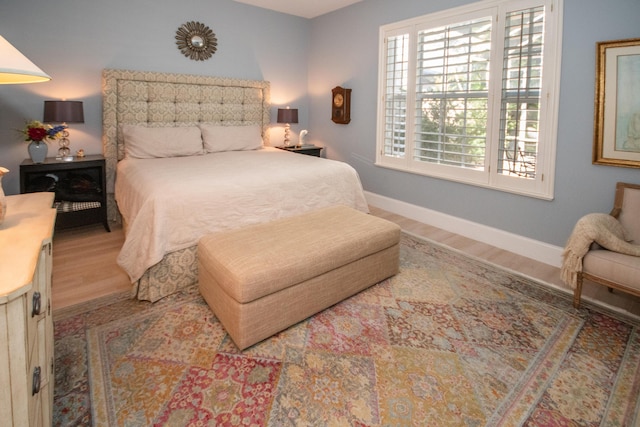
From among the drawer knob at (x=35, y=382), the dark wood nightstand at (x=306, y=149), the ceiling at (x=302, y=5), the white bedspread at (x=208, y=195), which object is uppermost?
the ceiling at (x=302, y=5)

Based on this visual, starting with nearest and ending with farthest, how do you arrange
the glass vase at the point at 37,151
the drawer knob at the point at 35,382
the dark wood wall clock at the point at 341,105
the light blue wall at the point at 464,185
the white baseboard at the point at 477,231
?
1. the drawer knob at the point at 35,382
2. the light blue wall at the point at 464,185
3. the white baseboard at the point at 477,231
4. the glass vase at the point at 37,151
5. the dark wood wall clock at the point at 341,105

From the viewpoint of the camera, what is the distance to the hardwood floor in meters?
2.51

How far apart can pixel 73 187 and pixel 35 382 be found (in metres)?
3.25

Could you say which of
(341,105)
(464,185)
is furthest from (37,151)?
(464,185)

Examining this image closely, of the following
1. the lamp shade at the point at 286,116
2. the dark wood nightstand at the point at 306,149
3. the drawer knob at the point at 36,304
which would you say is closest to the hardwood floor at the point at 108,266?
the drawer knob at the point at 36,304

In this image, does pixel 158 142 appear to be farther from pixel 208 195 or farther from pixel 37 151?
pixel 208 195

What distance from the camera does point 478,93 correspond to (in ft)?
11.3

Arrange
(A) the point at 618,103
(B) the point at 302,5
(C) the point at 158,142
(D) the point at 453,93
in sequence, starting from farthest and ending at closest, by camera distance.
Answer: (B) the point at 302,5 < (C) the point at 158,142 < (D) the point at 453,93 < (A) the point at 618,103

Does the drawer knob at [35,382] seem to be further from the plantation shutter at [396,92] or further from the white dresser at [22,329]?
the plantation shutter at [396,92]

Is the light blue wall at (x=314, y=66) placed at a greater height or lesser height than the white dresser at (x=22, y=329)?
greater

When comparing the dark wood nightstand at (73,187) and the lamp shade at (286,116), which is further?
the lamp shade at (286,116)

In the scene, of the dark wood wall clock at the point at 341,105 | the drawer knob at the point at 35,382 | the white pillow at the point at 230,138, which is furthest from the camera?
the dark wood wall clock at the point at 341,105

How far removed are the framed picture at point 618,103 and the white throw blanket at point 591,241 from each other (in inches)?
20.8

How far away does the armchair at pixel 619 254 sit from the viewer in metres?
2.12
